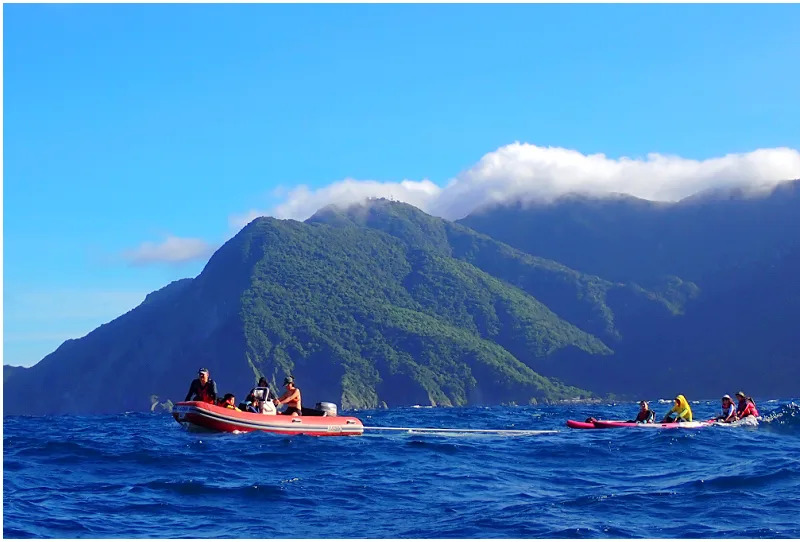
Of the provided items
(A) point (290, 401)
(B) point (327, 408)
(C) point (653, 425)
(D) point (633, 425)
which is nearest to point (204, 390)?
(A) point (290, 401)

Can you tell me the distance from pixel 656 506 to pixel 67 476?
12.7 metres

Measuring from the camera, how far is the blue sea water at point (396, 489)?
14.3 metres

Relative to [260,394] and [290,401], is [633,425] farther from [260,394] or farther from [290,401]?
[260,394]

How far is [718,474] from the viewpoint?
19.7 meters

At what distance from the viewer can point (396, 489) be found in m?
17.8

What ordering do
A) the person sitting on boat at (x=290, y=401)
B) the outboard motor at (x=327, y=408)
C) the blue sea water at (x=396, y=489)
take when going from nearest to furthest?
the blue sea water at (x=396, y=489) → the person sitting on boat at (x=290, y=401) → the outboard motor at (x=327, y=408)

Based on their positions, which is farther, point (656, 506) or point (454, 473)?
point (454, 473)

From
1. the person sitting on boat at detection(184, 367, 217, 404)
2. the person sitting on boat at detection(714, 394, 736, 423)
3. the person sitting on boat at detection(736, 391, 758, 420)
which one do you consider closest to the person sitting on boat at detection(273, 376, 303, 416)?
the person sitting on boat at detection(184, 367, 217, 404)

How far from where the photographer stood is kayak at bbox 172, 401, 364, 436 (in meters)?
28.0

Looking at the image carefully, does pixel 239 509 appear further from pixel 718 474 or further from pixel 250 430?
pixel 250 430

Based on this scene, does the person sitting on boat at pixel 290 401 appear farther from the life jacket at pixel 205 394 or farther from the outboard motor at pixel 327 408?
the life jacket at pixel 205 394

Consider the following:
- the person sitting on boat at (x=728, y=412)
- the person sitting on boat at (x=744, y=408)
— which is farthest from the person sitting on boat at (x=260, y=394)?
the person sitting on boat at (x=744, y=408)

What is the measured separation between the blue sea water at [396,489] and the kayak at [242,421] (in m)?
0.83

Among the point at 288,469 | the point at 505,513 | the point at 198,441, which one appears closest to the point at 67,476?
the point at 288,469
